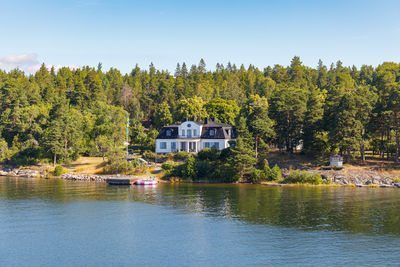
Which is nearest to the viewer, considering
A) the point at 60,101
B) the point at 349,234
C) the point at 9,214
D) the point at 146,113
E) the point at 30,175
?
the point at 349,234

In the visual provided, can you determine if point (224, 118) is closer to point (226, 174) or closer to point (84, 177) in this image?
point (226, 174)

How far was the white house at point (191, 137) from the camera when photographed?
301 ft

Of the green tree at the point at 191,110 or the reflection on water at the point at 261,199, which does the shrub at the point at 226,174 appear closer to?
the reflection on water at the point at 261,199

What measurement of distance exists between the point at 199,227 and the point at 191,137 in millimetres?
51044

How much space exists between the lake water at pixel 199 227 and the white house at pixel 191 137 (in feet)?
90.2

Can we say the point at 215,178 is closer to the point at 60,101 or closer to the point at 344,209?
the point at 344,209

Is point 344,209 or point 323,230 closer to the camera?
point 323,230

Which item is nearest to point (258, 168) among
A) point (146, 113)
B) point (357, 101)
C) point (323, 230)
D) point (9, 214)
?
point (357, 101)

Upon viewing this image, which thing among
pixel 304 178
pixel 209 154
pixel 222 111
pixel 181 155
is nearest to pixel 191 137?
pixel 181 155

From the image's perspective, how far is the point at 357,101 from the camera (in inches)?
3002

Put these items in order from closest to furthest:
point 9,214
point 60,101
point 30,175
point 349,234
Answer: point 349,234 < point 9,214 < point 30,175 < point 60,101

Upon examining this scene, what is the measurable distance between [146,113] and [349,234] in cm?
11248

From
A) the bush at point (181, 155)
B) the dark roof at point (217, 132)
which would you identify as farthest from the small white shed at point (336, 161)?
the bush at point (181, 155)

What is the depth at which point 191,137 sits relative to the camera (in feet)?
304
